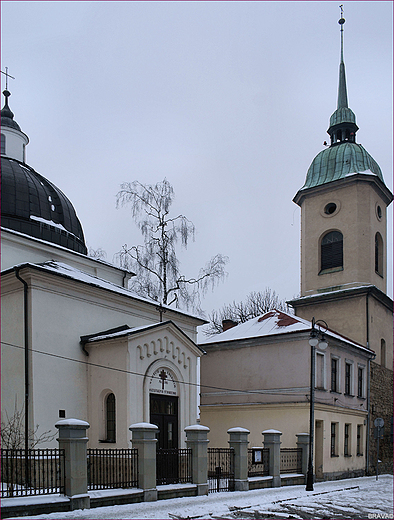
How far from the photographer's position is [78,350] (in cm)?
1666

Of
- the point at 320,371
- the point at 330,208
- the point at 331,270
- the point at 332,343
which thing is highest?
the point at 330,208

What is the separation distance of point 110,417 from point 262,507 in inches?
202

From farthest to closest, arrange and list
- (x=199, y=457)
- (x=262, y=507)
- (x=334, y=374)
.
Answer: (x=334, y=374) → (x=199, y=457) → (x=262, y=507)

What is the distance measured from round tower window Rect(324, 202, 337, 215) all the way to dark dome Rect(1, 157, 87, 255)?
15.1m

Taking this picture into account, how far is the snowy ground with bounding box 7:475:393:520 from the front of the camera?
11195 mm

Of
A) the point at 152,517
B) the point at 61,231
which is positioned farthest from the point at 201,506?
the point at 61,231

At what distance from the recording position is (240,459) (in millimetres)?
15766

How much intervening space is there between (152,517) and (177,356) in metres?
7.01

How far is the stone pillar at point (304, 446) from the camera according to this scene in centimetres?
1952

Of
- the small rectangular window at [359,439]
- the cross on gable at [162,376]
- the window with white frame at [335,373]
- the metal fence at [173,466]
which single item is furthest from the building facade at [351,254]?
the metal fence at [173,466]

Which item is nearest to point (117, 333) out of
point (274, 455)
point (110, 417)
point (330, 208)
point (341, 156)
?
point (110, 417)

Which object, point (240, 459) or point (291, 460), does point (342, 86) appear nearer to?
point (291, 460)

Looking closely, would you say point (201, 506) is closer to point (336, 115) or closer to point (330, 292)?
point (330, 292)

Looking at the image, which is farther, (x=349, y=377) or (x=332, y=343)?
(x=349, y=377)
